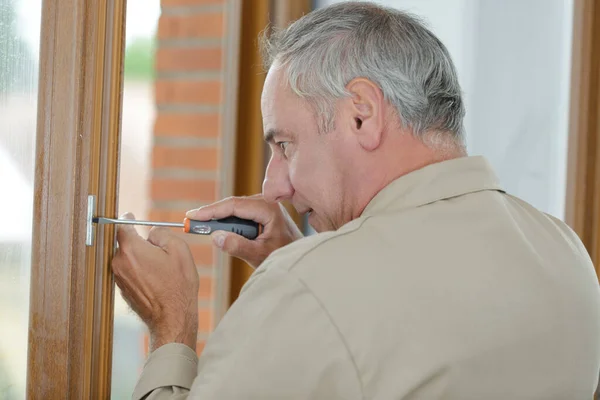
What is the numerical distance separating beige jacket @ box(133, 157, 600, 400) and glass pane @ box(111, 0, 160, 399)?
9.0 inches

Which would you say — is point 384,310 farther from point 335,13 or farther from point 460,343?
point 335,13

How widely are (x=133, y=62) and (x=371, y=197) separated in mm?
422

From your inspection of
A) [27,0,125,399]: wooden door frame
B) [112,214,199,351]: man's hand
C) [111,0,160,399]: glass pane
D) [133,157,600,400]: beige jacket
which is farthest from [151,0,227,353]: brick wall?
[133,157,600,400]: beige jacket

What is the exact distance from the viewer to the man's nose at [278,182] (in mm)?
1040

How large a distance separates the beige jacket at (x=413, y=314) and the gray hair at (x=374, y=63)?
101mm

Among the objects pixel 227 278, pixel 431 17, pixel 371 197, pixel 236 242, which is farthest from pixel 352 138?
pixel 431 17

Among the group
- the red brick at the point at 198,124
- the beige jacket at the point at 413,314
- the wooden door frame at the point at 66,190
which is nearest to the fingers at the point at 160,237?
the wooden door frame at the point at 66,190

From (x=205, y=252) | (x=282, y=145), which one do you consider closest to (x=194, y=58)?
(x=205, y=252)

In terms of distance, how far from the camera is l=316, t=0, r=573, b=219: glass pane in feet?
5.07

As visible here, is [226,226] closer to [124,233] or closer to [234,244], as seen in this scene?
[234,244]

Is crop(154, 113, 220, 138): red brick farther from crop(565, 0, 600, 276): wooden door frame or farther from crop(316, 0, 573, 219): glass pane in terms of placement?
crop(565, 0, 600, 276): wooden door frame

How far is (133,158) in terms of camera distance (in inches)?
42.7

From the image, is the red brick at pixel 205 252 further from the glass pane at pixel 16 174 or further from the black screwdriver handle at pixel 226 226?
the glass pane at pixel 16 174

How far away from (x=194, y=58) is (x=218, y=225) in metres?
0.51
